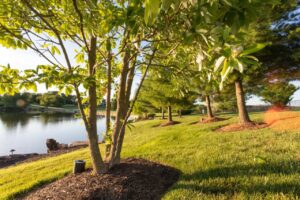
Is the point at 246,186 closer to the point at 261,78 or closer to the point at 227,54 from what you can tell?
the point at 227,54

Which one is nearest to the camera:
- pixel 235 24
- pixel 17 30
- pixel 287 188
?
pixel 235 24

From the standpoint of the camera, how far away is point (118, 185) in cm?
406

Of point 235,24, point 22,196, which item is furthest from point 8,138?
point 235,24

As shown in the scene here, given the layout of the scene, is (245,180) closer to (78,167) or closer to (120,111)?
(120,111)

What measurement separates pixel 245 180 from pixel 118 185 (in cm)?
217

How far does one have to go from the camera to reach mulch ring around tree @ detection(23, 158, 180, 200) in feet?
12.6

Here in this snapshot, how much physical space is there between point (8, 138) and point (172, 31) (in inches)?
1156

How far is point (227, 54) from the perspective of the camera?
3.80 ft

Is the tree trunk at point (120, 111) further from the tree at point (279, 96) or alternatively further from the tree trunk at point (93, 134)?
the tree at point (279, 96)

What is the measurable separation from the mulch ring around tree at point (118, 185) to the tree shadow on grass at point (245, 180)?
0.40 metres

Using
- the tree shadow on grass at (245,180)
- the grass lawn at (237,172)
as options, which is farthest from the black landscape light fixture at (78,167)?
the tree shadow on grass at (245,180)

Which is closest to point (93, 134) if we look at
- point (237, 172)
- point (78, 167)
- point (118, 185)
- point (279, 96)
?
point (118, 185)

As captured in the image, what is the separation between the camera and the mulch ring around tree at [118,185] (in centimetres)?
384

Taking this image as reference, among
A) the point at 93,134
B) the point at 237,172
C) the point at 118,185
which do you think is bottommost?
the point at 118,185
